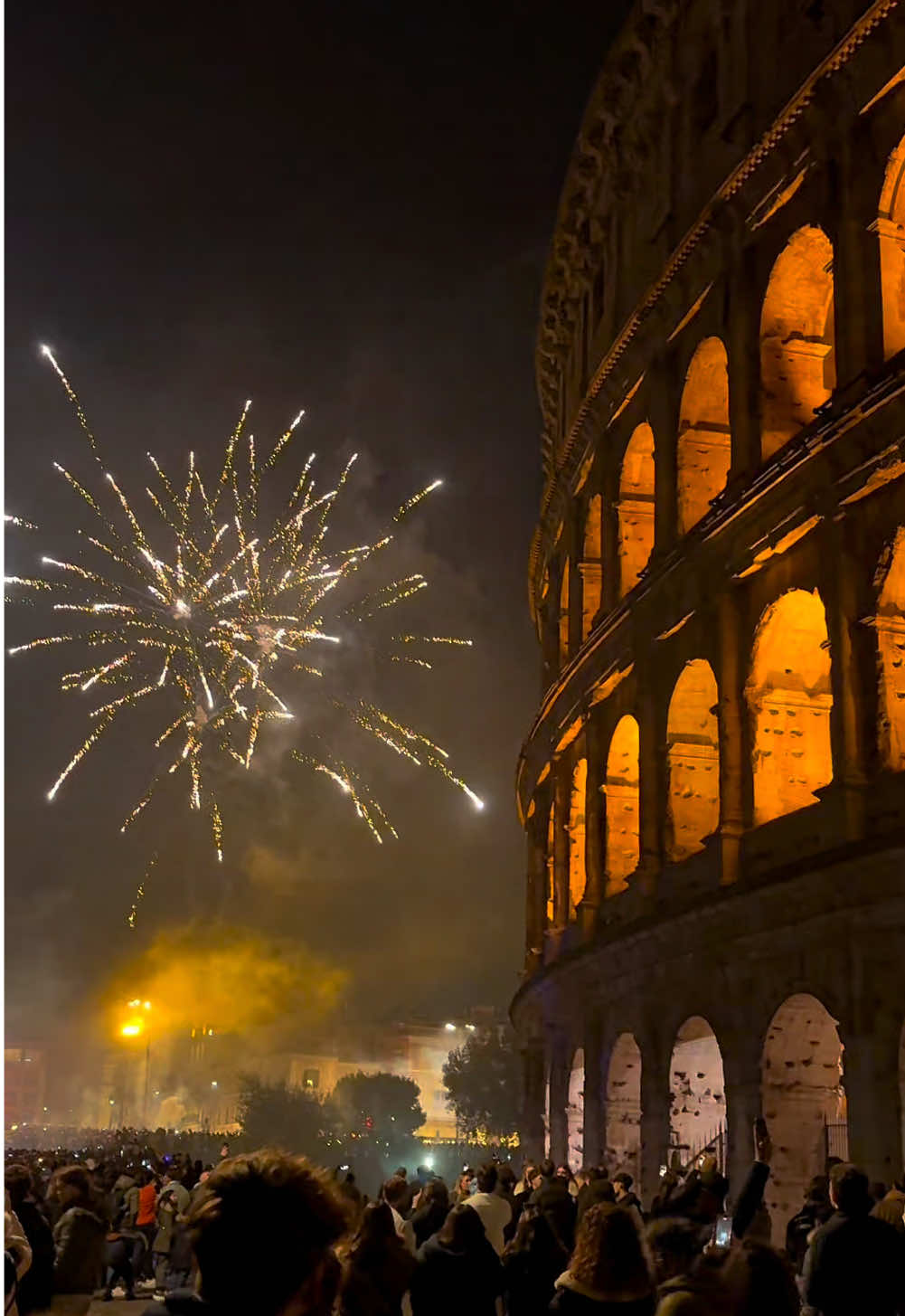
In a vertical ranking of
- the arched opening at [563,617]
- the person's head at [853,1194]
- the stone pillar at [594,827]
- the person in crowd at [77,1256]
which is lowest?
the person in crowd at [77,1256]

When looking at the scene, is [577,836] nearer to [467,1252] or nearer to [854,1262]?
[854,1262]

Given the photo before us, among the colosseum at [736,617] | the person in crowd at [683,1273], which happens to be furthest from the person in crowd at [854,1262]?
the colosseum at [736,617]

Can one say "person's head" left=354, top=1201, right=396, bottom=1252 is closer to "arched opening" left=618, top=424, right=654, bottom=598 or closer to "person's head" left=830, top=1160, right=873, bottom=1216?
"person's head" left=830, top=1160, right=873, bottom=1216

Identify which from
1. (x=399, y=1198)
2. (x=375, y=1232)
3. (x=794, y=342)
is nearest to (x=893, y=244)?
(x=794, y=342)

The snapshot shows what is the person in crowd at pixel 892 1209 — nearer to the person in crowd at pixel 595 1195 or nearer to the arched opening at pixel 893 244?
the person in crowd at pixel 595 1195

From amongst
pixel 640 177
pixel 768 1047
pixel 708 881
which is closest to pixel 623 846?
pixel 708 881

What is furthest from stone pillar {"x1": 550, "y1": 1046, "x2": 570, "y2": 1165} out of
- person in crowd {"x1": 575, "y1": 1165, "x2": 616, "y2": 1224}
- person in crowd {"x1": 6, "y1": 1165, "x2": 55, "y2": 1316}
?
person in crowd {"x1": 6, "y1": 1165, "x2": 55, "y2": 1316}
